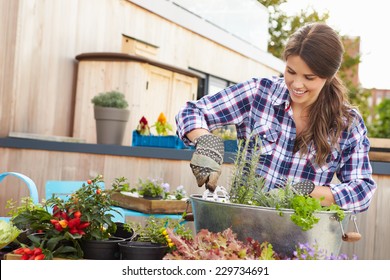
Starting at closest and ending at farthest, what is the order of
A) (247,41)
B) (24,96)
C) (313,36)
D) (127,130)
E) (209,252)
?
(209,252)
(313,36)
(24,96)
(127,130)
(247,41)

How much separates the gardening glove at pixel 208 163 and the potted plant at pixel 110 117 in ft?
11.1

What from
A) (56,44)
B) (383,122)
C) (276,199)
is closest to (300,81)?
(276,199)

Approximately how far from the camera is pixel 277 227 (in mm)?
1346

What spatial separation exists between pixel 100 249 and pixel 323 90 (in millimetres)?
745

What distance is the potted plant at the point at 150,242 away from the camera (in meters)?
1.34

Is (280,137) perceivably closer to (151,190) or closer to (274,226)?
(274,226)

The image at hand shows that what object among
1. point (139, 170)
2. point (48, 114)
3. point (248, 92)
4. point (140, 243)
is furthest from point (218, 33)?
point (140, 243)

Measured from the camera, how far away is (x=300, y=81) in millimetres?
1658

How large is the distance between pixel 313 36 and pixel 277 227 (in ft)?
1.68

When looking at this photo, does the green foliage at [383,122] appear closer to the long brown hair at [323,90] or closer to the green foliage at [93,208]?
the long brown hair at [323,90]

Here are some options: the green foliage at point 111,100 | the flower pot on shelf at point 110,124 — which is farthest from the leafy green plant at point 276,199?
the green foliage at point 111,100

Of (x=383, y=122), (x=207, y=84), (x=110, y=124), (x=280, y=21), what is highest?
(x=280, y=21)

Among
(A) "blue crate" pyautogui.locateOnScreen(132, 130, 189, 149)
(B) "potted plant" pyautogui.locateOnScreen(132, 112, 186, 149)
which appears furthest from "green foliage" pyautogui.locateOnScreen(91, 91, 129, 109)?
(A) "blue crate" pyautogui.locateOnScreen(132, 130, 189, 149)

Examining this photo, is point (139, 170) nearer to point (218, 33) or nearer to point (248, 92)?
point (248, 92)
